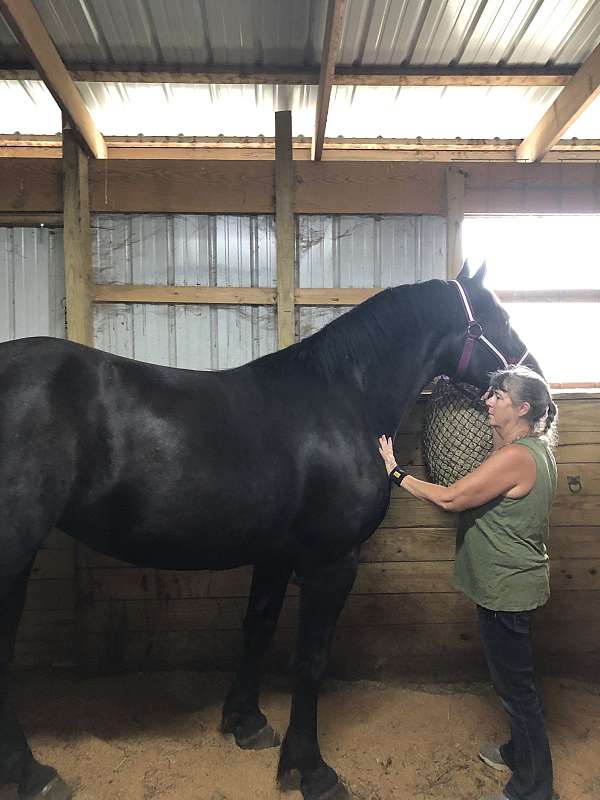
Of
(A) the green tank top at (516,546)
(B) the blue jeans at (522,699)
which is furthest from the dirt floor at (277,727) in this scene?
(A) the green tank top at (516,546)

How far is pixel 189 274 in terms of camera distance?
3.94 metres

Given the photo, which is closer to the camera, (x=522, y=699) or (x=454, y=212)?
(x=522, y=699)

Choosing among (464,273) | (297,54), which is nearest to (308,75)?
(297,54)

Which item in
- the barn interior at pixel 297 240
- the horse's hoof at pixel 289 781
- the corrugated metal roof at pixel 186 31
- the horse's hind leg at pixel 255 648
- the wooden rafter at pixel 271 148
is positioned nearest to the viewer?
the horse's hoof at pixel 289 781

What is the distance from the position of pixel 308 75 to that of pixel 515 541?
3277mm

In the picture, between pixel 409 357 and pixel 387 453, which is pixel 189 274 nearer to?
pixel 409 357

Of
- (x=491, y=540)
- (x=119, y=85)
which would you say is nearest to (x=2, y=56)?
(x=119, y=85)

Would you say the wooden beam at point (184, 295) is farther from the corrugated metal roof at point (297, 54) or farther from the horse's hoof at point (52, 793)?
the horse's hoof at point (52, 793)

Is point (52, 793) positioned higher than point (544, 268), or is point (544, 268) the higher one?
point (544, 268)

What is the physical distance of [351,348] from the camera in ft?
7.41

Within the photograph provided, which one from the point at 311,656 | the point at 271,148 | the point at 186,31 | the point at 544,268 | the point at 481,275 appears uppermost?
the point at 186,31

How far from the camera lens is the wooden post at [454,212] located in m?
3.96

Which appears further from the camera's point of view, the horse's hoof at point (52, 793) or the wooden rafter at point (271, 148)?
the wooden rafter at point (271, 148)

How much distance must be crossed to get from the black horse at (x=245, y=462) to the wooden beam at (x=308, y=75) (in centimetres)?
203
